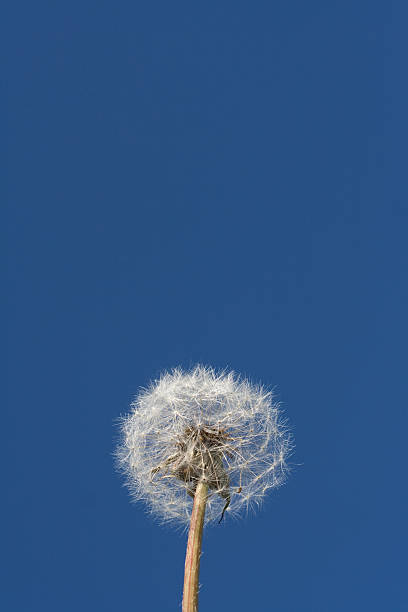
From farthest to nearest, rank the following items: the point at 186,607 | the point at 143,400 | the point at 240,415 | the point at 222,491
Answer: the point at 143,400
the point at 240,415
the point at 222,491
the point at 186,607

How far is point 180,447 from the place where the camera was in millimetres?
9203

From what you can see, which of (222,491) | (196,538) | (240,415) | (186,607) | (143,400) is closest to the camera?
(186,607)

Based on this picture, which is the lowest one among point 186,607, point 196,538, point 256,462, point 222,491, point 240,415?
point 186,607

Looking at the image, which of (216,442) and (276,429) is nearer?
(216,442)

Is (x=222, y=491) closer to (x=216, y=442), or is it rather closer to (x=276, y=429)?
(x=216, y=442)

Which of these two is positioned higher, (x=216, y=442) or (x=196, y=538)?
(x=216, y=442)

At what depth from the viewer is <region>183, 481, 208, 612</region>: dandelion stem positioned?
23.3 ft

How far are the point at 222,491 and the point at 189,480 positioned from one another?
521 mm

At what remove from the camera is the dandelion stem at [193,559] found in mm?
7098

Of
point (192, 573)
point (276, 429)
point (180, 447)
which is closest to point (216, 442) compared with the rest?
point (180, 447)

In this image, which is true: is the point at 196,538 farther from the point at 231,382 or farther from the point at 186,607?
the point at 231,382

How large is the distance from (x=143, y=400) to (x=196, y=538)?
3.13 meters

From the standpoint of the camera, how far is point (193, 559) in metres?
7.44

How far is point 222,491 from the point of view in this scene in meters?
8.94
